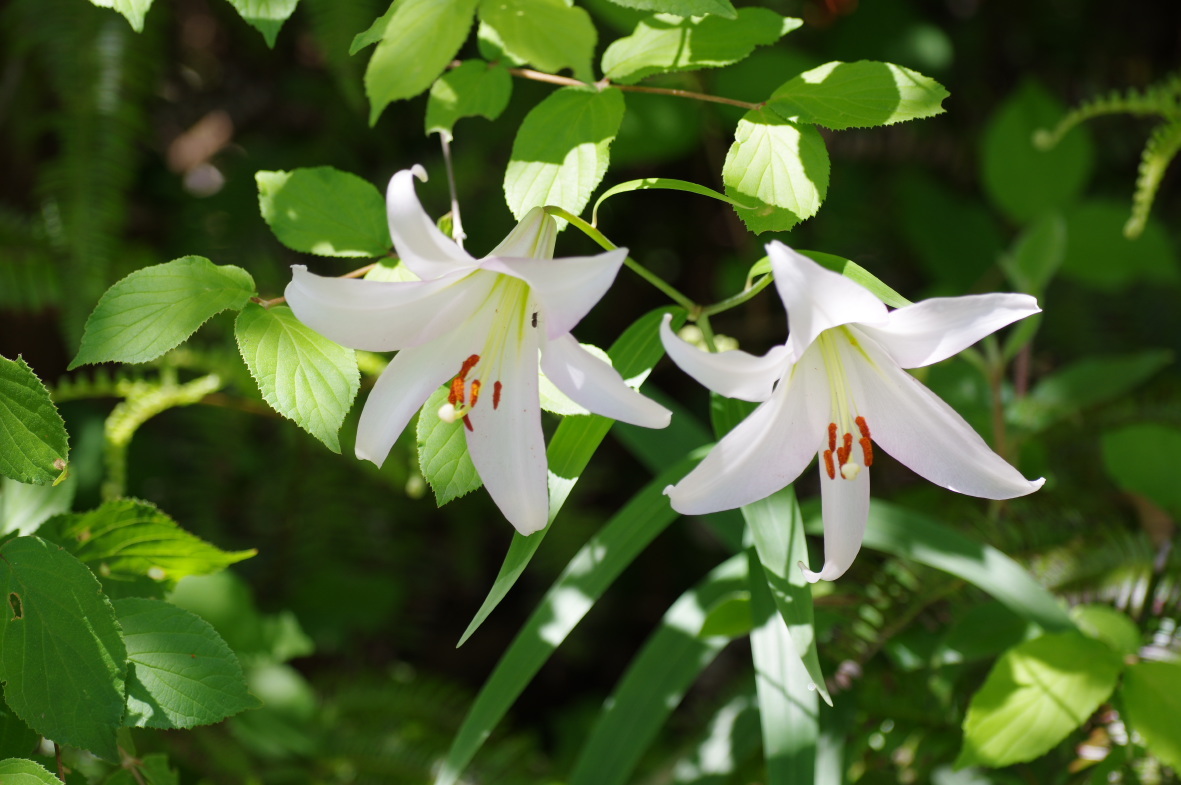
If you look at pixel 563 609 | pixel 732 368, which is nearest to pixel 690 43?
pixel 732 368

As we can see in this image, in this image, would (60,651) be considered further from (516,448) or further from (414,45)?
(414,45)

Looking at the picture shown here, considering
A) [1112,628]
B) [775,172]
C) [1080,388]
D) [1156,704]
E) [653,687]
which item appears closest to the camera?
Answer: [775,172]

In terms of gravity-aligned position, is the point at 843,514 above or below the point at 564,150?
below

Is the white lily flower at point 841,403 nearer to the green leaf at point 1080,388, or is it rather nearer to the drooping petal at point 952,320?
the drooping petal at point 952,320

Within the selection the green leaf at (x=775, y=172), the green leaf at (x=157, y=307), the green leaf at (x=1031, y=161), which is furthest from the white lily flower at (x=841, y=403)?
the green leaf at (x=1031, y=161)

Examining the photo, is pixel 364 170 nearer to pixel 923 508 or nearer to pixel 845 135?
pixel 845 135

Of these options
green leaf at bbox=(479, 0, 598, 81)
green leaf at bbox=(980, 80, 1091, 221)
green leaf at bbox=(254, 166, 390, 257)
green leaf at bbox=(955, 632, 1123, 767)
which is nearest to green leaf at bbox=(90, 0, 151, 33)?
green leaf at bbox=(254, 166, 390, 257)

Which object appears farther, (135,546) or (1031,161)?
(1031,161)

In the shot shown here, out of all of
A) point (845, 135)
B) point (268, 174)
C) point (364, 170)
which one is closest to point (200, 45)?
point (364, 170)
